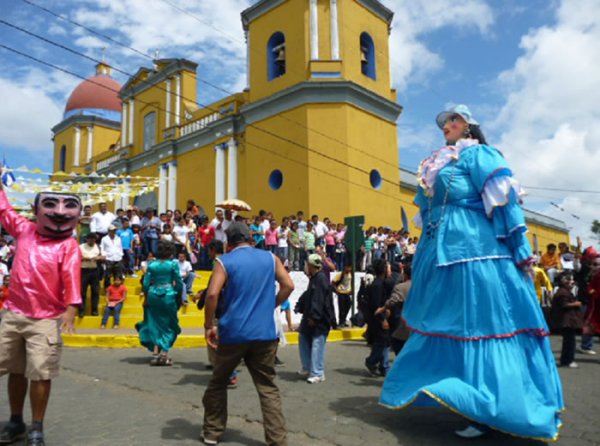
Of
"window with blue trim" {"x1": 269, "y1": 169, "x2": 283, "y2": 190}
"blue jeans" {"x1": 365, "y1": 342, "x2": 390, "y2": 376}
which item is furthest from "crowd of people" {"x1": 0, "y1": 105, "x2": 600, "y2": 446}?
"window with blue trim" {"x1": 269, "y1": 169, "x2": 283, "y2": 190}

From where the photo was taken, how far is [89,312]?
11.0 m

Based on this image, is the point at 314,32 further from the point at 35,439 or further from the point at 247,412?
the point at 35,439

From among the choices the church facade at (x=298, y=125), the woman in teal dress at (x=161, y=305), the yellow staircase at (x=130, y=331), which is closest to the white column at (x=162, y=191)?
the church facade at (x=298, y=125)

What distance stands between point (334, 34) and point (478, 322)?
16.8m

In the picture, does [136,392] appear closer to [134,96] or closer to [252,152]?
[252,152]

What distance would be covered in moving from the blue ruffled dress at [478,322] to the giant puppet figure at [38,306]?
8.25 ft

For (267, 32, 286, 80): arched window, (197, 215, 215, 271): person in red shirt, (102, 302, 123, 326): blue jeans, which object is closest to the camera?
(102, 302, 123, 326): blue jeans

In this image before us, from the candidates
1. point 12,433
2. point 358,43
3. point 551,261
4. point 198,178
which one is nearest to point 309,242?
point 551,261

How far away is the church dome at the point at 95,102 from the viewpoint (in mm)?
32688

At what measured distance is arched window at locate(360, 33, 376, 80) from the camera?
2055 centimetres

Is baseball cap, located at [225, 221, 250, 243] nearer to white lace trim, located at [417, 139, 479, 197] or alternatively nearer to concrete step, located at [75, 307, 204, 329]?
white lace trim, located at [417, 139, 479, 197]

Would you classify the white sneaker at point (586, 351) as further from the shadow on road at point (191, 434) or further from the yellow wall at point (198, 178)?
the yellow wall at point (198, 178)

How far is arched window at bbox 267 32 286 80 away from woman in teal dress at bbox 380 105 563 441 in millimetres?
16889

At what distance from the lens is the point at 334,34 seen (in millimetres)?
18812
